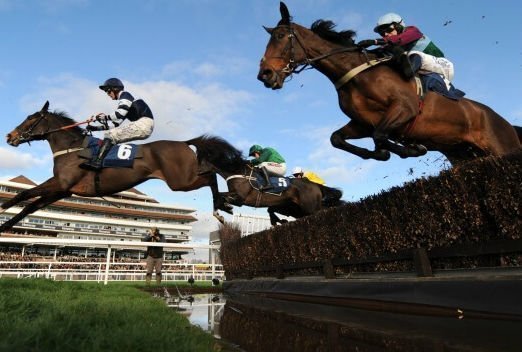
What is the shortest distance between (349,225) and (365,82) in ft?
5.69

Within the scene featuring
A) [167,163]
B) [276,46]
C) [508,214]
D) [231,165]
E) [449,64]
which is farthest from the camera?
[231,165]

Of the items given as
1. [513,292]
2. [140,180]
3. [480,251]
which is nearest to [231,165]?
[140,180]

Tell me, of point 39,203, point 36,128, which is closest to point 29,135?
point 36,128

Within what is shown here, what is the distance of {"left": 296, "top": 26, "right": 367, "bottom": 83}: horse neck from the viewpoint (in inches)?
198

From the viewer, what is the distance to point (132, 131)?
7.52m

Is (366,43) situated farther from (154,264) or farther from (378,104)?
(154,264)

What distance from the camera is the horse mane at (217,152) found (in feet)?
25.6

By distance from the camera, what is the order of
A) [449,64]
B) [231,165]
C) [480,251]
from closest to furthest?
[480,251], [449,64], [231,165]

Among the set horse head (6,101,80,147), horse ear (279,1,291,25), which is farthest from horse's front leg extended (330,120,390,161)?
horse head (6,101,80,147)

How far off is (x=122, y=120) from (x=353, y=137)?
13.9 feet

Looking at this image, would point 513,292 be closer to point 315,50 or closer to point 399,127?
point 399,127

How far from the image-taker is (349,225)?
207 inches

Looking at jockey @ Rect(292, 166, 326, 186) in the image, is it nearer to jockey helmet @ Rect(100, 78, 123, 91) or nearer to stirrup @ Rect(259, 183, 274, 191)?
stirrup @ Rect(259, 183, 274, 191)

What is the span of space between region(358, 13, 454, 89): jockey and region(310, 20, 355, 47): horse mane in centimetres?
22
